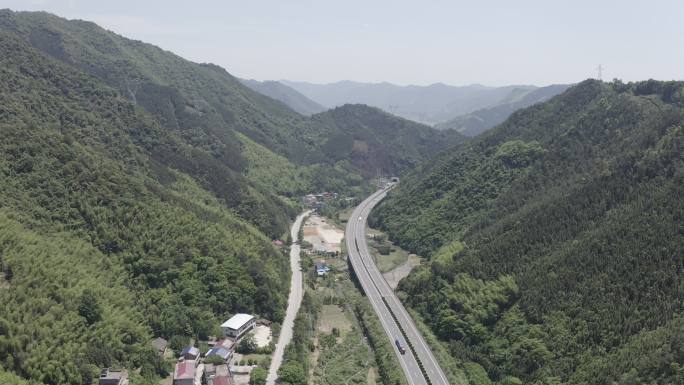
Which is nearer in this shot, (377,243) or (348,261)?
(348,261)

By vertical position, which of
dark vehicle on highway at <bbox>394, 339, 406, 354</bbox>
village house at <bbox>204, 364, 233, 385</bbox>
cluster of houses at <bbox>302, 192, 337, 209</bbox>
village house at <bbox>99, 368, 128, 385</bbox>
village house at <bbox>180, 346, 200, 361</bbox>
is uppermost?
cluster of houses at <bbox>302, 192, 337, 209</bbox>

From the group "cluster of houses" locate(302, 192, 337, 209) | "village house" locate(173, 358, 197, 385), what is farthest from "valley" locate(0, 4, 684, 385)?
"cluster of houses" locate(302, 192, 337, 209)

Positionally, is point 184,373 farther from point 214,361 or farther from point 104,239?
point 104,239

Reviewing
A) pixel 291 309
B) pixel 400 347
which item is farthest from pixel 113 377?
pixel 400 347

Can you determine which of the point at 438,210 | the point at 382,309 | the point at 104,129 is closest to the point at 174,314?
the point at 382,309

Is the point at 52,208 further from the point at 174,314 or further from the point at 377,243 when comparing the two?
the point at 377,243

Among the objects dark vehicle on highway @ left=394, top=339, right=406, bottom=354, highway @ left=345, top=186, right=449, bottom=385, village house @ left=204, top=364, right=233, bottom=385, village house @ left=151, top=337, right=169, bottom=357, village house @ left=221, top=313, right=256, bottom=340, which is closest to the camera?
village house @ left=204, top=364, right=233, bottom=385

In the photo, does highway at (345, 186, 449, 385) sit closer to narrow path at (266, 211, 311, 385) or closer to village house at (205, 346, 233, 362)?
narrow path at (266, 211, 311, 385)
